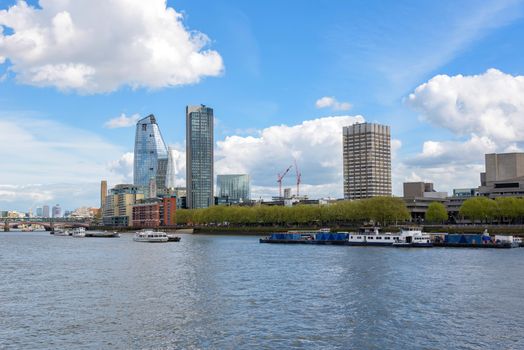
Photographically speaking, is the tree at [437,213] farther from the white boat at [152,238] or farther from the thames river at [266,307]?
the thames river at [266,307]

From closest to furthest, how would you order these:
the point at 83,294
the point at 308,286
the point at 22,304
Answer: the point at 22,304 < the point at 83,294 < the point at 308,286

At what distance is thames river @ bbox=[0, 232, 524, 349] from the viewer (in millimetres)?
37000

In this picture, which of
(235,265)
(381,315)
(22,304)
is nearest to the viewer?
(381,315)

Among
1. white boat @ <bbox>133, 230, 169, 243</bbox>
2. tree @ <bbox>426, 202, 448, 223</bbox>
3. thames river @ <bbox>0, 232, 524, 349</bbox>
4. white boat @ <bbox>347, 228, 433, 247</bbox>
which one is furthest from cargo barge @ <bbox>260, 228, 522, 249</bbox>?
tree @ <bbox>426, 202, 448, 223</bbox>

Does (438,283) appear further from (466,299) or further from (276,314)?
(276,314)

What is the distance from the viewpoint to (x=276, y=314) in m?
44.7

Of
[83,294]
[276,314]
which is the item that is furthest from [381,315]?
[83,294]

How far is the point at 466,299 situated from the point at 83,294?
117ft

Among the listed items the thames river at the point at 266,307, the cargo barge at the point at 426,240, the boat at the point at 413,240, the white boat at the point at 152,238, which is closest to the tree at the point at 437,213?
the cargo barge at the point at 426,240

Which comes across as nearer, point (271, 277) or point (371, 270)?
point (271, 277)

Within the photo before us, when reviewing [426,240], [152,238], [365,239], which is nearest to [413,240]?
[426,240]

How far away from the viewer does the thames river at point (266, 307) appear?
37000 millimetres

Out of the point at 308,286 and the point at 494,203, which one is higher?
the point at 494,203

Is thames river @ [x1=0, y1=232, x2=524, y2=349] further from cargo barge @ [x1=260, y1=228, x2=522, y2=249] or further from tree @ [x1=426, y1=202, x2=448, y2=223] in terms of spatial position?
tree @ [x1=426, y1=202, x2=448, y2=223]
